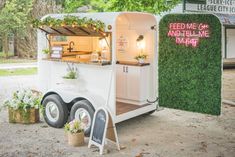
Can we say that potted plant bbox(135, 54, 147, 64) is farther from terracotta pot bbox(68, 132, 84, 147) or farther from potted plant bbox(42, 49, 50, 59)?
terracotta pot bbox(68, 132, 84, 147)

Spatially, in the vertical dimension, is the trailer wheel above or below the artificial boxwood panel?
below

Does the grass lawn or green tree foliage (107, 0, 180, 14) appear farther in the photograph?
the grass lawn

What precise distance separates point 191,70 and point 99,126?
A: 9.79 ft

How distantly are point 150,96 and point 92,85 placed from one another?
1768 millimetres

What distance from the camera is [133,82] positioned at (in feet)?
29.3

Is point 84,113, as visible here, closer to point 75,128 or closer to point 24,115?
point 75,128

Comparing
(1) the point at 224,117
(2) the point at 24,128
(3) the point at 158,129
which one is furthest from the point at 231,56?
(2) the point at 24,128

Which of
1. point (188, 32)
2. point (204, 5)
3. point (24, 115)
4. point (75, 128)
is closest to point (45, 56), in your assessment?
point (24, 115)

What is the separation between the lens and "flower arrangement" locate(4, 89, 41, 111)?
847cm

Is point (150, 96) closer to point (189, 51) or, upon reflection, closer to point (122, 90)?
point (122, 90)

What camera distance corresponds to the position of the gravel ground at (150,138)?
263 inches

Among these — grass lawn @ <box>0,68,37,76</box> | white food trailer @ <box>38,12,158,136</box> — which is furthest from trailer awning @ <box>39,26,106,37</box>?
grass lawn @ <box>0,68,37,76</box>

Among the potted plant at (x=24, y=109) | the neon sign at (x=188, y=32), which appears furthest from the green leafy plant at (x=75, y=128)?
the neon sign at (x=188, y=32)

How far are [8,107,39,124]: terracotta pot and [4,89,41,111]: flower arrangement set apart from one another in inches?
3.5
